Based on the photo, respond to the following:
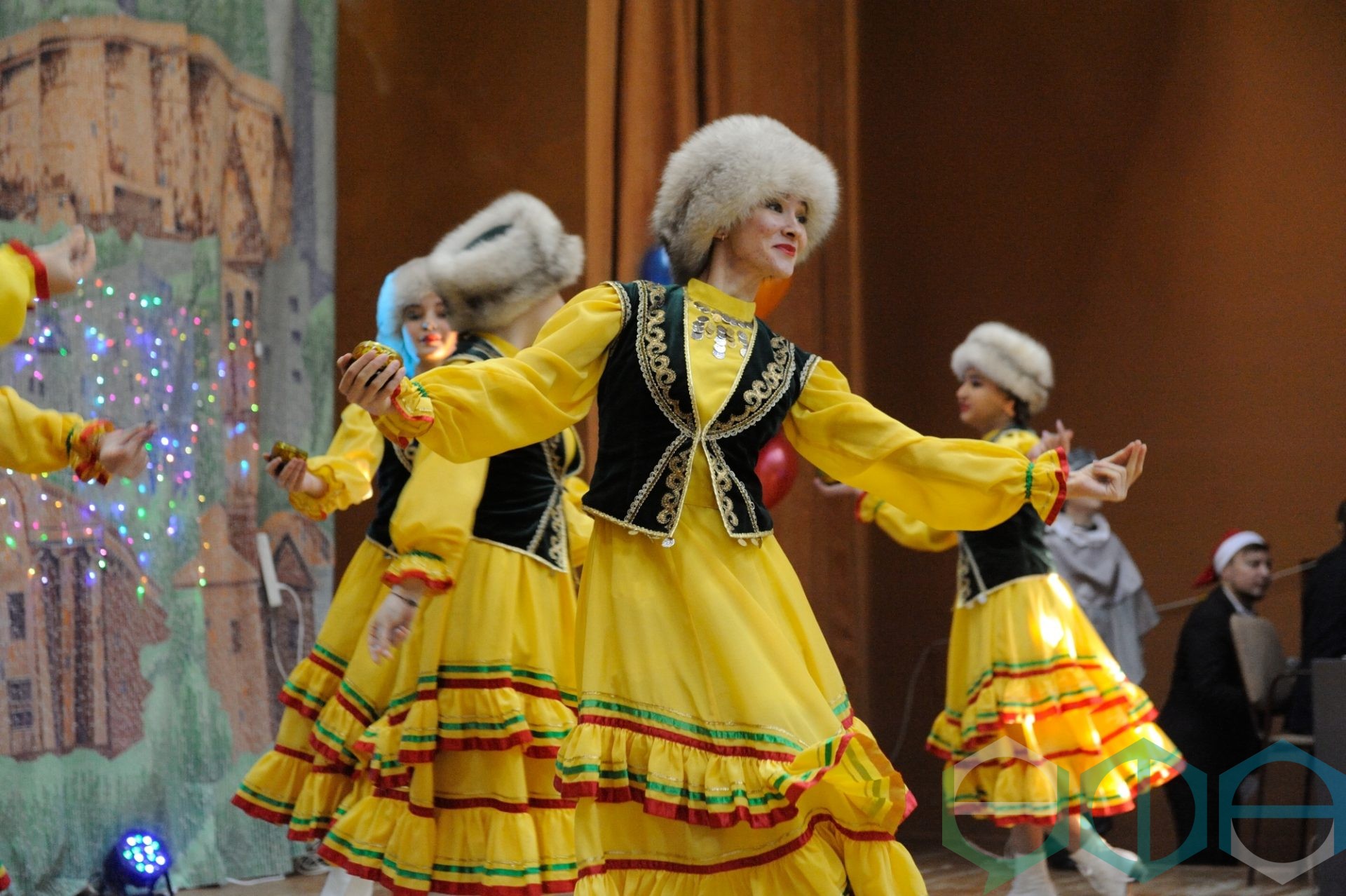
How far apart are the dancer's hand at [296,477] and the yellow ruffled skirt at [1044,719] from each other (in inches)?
A: 84.3

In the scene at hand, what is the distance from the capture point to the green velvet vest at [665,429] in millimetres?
2689

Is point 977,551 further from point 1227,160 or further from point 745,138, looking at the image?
point 1227,160

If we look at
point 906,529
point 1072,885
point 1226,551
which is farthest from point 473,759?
point 1226,551

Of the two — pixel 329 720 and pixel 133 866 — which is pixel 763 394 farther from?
pixel 133 866

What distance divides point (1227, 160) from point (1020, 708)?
3.12 metres

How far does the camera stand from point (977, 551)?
471cm

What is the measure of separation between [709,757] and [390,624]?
678mm

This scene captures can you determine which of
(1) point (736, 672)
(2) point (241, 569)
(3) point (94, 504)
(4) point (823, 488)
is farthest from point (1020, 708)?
(3) point (94, 504)

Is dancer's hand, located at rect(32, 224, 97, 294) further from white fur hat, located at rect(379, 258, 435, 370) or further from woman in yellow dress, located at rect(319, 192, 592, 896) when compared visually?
white fur hat, located at rect(379, 258, 435, 370)

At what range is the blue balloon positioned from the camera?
17.0ft

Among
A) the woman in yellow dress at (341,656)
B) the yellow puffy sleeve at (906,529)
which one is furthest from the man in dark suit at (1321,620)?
the woman in yellow dress at (341,656)

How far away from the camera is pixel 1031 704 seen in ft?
14.7

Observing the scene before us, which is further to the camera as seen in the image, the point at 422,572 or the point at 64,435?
the point at 64,435

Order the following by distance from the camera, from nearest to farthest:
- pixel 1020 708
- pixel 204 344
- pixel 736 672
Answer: pixel 736 672 < pixel 1020 708 < pixel 204 344
